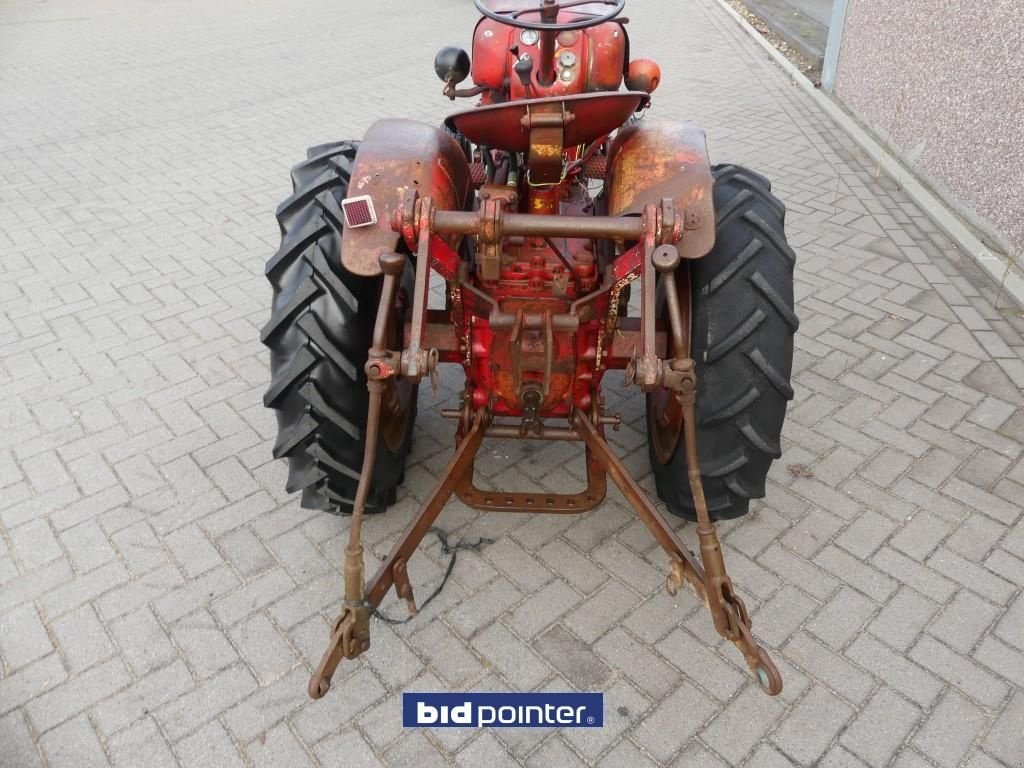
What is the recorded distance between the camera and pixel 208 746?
84.4 inches

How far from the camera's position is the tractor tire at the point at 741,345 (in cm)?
230

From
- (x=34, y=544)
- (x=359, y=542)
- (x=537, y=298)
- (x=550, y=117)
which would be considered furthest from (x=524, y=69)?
(x=34, y=544)

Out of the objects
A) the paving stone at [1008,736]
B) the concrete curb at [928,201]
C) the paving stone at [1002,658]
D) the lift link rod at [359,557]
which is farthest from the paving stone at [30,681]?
the concrete curb at [928,201]

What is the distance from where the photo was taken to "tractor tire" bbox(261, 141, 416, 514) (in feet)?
7.68

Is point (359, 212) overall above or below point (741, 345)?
above

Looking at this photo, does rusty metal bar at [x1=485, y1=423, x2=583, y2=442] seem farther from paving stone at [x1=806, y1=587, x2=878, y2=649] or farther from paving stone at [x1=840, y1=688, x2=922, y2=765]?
paving stone at [x1=840, y1=688, x2=922, y2=765]

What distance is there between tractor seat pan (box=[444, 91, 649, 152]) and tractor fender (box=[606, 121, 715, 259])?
0.15m

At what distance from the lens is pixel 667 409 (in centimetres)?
272

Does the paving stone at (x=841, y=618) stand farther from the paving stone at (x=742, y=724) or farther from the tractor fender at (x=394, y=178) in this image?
the tractor fender at (x=394, y=178)

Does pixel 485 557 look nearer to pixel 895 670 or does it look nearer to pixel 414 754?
pixel 414 754

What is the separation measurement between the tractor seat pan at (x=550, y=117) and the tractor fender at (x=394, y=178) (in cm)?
16

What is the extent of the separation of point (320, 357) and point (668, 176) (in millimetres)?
1199

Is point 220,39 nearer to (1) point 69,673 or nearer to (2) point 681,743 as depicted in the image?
(1) point 69,673

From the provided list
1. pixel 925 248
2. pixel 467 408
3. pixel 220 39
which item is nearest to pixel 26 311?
pixel 467 408
